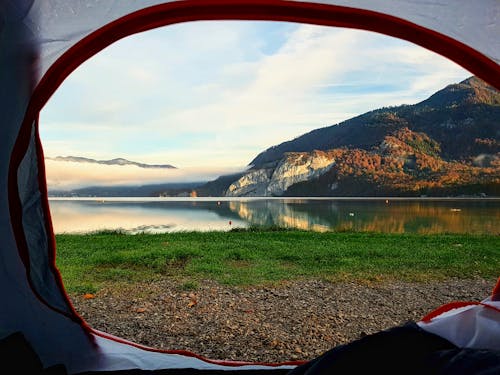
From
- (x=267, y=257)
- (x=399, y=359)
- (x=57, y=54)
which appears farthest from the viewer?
(x=267, y=257)

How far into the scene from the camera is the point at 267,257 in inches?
243

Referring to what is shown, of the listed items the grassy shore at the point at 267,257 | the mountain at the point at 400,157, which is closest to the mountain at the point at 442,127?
the mountain at the point at 400,157

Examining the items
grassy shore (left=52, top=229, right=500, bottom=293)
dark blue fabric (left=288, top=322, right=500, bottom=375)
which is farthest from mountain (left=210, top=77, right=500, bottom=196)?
dark blue fabric (left=288, top=322, right=500, bottom=375)

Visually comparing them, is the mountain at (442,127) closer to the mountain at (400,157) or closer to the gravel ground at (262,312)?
the mountain at (400,157)

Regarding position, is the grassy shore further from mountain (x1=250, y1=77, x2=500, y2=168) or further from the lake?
mountain (x1=250, y1=77, x2=500, y2=168)

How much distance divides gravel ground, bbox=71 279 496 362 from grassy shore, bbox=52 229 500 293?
325mm

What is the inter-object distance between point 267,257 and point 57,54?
4.47m

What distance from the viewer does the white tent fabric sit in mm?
1979

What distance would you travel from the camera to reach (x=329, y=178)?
3200cm

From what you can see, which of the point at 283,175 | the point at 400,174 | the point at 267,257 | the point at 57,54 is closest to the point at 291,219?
the point at 267,257

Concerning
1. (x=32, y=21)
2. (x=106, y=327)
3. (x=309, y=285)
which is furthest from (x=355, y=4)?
(x=309, y=285)

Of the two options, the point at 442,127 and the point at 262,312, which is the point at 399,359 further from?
the point at 442,127

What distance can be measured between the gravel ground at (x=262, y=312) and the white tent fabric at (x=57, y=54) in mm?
1004

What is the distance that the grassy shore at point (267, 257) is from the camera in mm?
5332
